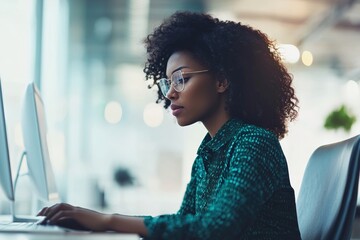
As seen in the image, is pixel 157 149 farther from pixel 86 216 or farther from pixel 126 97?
pixel 86 216

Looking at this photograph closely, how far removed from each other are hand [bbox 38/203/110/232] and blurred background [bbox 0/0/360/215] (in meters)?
0.73

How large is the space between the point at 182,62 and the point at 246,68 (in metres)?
0.17

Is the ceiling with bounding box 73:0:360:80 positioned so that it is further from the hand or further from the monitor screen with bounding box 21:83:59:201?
the hand

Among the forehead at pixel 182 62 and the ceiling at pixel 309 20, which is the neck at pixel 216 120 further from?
the ceiling at pixel 309 20

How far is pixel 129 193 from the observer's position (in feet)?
42.5

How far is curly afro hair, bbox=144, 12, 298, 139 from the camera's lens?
1.56 metres

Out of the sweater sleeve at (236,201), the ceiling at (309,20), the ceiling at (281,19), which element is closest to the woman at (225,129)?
the sweater sleeve at (236,201)

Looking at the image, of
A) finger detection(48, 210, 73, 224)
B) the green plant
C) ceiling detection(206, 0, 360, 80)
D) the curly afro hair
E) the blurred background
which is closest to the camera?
finger detection(48, 210, 73, 224)

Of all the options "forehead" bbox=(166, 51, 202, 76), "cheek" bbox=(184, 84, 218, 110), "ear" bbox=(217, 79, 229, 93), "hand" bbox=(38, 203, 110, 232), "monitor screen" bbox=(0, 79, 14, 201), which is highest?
"forehead" bbox=(166, 51, 202, 76)

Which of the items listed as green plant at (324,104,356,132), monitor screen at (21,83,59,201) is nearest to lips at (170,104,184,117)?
monitor screen at (21,83,59,201)

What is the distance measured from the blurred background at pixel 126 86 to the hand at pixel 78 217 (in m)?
0.73

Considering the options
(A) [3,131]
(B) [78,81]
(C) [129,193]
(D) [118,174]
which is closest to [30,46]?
(A) [3,131]

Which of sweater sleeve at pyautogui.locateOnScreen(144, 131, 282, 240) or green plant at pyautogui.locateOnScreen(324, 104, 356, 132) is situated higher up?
green plant at pyautogui.locateOnScreen(324, 104, 356, 132)

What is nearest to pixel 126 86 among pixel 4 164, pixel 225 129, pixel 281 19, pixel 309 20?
pixel 281 19
